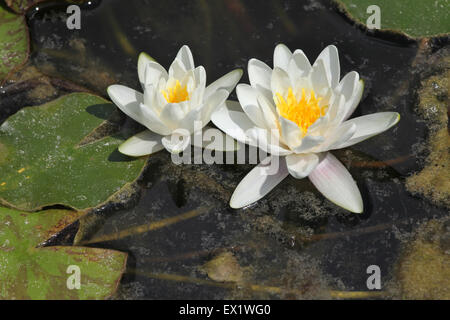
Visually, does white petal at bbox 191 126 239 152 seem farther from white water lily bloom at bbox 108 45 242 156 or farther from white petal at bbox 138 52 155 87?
white petal at bbox 138 52 155 87

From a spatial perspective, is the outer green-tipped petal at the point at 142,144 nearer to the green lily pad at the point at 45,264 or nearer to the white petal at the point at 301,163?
the green lily pad at the point at 45,264

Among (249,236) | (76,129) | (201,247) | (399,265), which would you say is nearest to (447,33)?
(399,265)

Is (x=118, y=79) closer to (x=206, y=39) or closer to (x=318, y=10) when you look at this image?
(x=206, y=39)

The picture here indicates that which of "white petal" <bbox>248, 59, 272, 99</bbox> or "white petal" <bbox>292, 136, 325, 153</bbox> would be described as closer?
"white petal" <bbox>292, 136, 325, 153</bbox>

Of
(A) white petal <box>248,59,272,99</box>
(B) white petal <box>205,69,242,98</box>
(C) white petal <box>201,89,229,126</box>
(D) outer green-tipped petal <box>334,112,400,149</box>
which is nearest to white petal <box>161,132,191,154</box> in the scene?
(C) white petal <box>201,89,229,126</box>

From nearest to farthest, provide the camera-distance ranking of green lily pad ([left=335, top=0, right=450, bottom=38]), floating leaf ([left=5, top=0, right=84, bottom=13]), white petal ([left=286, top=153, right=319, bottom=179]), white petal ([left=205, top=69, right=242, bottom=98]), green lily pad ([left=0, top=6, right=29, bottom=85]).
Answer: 1. white petal ([left=286, top=153, right=319, bottom=179])
2. white petal ([left=205, top=69, right=242, bottom=98])
3. green lily pad ([left=335, top=0, right=450, bottom=38])
4. green lily pad ([left=0, top=6, right=29, bottom=85])
5. floating leaf ([left=5, top=0, right=84, bottom=13])

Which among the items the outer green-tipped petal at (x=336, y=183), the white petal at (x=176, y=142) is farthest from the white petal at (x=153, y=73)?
the outer green-tipped petal at (x=336, y=183)
